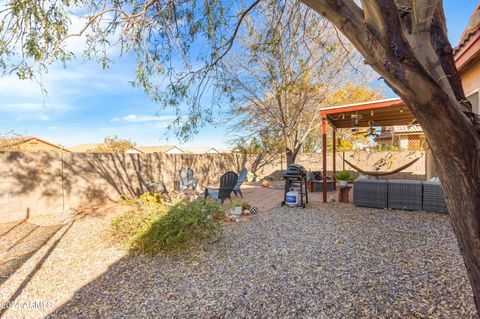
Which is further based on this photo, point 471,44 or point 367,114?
point 367,114

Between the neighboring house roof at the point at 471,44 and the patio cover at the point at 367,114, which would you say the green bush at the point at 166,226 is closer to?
the patio cover at the point at 367,114

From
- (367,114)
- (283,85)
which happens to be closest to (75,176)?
(283,85)

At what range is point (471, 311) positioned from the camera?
6.03 feet

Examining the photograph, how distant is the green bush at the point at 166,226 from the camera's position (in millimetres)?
3369

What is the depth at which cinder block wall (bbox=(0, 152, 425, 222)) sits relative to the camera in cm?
542

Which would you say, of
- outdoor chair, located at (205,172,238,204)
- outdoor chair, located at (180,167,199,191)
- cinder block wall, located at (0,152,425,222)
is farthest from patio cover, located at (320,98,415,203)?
outdoor chair, located at (180,167,199,191)

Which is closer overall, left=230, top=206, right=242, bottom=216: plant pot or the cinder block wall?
left=230, top=206, right=242, bottom=216: plant pot

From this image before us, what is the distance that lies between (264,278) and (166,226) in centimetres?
154

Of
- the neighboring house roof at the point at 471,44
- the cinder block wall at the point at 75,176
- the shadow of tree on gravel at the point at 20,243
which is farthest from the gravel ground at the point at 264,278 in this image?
the cinder block wall at the point at 75,176

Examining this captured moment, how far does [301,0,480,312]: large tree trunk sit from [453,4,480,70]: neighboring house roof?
7.59 feet

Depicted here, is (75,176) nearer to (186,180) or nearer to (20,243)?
(20,243)

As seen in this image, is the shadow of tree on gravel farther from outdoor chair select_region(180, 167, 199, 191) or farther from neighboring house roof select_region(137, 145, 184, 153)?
neighboring house roof select_region(137, 145, 184, 153)

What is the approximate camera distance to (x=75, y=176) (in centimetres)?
655

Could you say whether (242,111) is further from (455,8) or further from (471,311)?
(471,311)
